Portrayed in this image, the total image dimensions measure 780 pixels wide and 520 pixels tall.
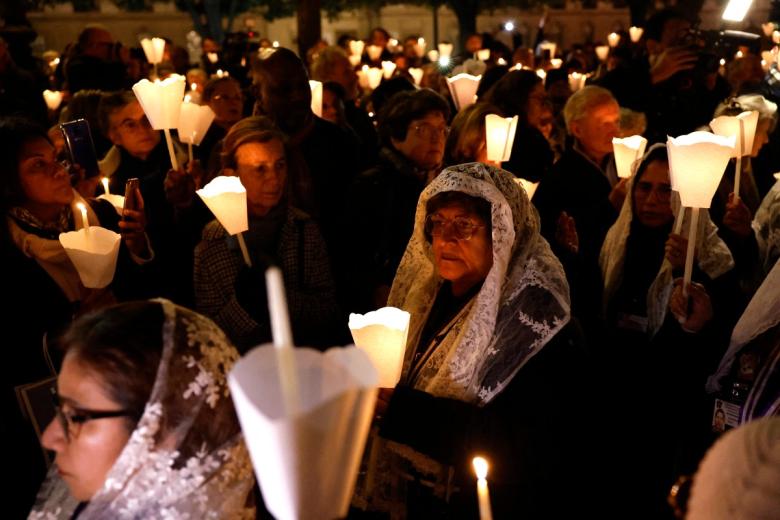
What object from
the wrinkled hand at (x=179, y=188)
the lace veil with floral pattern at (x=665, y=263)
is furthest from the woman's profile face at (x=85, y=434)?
the lace veil with floral pattern at (x=665, y=263)

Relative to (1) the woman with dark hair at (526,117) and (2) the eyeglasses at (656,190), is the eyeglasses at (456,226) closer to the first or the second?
(2) the eyeglasses at (656,190)

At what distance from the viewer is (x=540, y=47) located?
42.6 ft

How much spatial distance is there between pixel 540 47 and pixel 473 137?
9.68 metres

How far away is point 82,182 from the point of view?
12.3 ft

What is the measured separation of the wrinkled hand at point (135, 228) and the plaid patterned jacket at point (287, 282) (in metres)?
0.26

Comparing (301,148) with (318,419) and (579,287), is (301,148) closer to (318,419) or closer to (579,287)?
(579,287)

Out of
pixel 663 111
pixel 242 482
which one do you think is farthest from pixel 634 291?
pixel 663 111

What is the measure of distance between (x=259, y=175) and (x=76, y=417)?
1940 millimetres

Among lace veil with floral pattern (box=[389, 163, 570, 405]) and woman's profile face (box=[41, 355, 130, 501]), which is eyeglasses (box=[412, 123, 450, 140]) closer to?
lace veil with floral pattern (box=[389, 163, 570, 405])

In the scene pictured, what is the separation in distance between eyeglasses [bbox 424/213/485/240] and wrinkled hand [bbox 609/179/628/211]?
196 centimetres

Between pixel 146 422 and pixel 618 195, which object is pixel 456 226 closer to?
pixel 146 422

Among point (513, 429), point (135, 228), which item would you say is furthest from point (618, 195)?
point (135, 228)

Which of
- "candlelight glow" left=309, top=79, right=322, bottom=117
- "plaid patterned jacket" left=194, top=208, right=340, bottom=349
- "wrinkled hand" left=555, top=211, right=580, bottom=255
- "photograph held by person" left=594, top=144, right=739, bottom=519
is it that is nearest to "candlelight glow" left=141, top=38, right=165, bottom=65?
"candlelight glow" left=309, top=79, right=322, bottom=117

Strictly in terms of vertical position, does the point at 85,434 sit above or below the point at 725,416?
above
